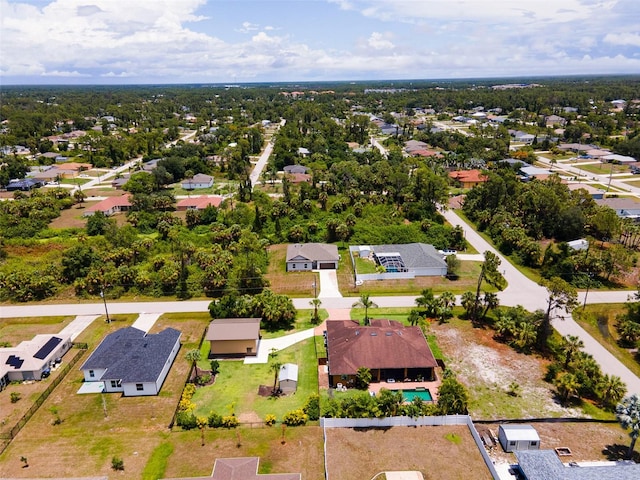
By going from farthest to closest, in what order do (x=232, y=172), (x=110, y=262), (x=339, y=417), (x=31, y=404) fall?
(x=232, y=172)
(x=110, y=262)
(x=31, y=404)
(x=339, y=417)

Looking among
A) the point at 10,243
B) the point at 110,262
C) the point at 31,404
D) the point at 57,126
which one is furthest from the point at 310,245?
the point at 57,126

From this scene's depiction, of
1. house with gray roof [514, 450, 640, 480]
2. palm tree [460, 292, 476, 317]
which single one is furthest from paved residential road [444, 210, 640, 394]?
house with gray roof [514, 450, 640, 480]

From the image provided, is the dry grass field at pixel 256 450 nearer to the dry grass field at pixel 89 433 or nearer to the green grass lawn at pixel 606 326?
the dry grass field at pixel 89 433

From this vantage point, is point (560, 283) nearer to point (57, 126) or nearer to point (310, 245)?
point (310, 245)

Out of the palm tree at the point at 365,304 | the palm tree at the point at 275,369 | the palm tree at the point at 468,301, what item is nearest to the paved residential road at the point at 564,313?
the palm tree at the point at 468,301

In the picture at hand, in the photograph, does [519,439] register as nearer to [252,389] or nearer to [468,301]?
[468,301]

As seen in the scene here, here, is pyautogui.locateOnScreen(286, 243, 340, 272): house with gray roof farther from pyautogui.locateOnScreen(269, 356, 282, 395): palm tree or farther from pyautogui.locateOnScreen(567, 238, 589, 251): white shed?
pyautogui.locateOnScreen(567, 238, 589, 251): white shed
